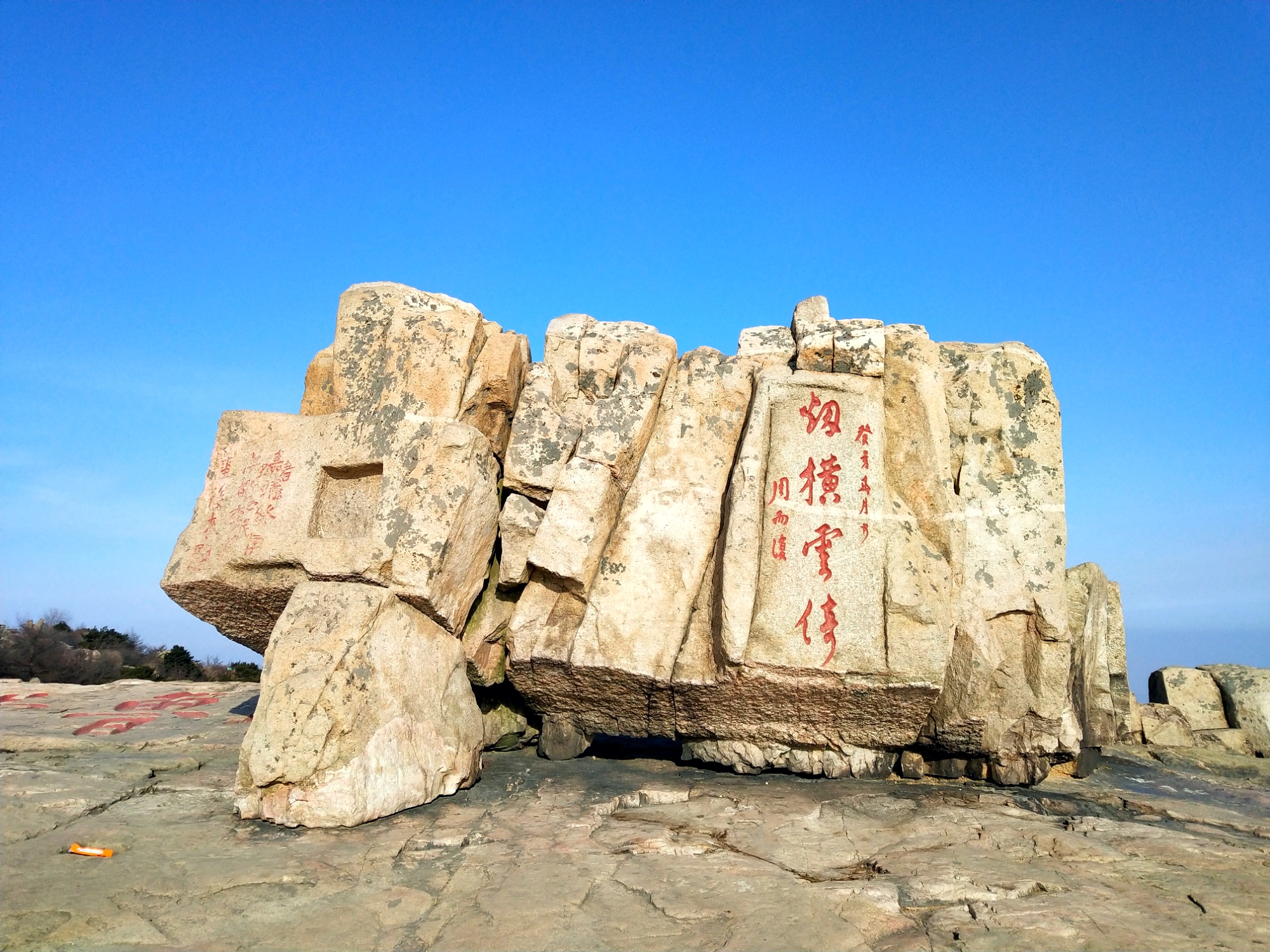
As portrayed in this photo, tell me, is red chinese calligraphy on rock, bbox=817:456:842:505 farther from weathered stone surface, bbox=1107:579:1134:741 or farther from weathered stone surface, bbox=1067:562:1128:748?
weathered stone surface, bbox=1107:579:1134:741

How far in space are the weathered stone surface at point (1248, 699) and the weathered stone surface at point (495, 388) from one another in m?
8.24

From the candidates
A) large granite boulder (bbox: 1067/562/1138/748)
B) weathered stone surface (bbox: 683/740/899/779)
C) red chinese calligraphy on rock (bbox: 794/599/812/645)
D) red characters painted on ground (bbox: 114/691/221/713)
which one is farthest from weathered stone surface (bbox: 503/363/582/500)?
red characters painted on ground (bbox: 114/691/221/713)

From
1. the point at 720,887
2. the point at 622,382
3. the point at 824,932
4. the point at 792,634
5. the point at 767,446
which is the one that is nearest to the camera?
the point at 824,932

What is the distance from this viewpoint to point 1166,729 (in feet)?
29.8

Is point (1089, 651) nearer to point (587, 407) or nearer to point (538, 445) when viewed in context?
point (587, 407)

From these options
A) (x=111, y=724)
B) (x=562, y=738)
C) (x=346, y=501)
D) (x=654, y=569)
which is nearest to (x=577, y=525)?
(x=654, y=569)

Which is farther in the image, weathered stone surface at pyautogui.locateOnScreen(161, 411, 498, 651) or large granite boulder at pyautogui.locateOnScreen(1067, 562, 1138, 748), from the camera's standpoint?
large granite boulder at pyautogui.locateOnScreen(1067, 562, 1138, 748)

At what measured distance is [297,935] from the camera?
12.0ft

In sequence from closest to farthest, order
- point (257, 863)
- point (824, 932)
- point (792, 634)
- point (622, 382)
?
1. point (824, 932)
2. point (257, 863)
3. point (792, 634)
4. point (622, 382)

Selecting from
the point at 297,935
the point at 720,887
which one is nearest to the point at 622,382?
the point at 720,887

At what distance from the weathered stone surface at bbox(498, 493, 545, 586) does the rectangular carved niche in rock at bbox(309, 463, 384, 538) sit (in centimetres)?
99

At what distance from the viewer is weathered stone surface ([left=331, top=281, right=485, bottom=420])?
266 inches

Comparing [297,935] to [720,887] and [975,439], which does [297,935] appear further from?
[975,439]

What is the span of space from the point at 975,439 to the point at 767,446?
170cm
